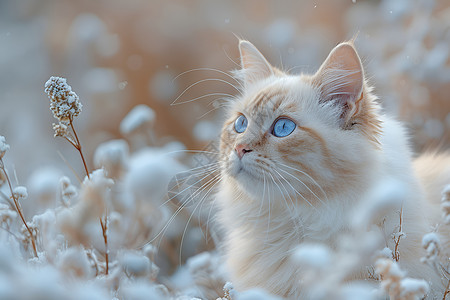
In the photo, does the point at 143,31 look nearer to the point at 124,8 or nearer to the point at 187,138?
the point at 124,8

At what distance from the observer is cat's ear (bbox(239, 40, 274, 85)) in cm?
135

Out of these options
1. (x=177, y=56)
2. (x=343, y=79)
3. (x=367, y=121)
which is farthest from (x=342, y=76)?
(x=177, y=56)

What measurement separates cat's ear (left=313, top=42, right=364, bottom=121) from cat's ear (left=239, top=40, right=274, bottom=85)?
0.25 metres

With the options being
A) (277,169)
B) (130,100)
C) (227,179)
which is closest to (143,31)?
(130,100)

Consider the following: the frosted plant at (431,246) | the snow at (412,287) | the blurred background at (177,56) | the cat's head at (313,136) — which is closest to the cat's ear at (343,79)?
the cat's head at (313,136)

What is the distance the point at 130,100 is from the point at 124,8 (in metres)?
1.02

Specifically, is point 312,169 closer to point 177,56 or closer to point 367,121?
point 367,121

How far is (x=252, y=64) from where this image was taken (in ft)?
4.53

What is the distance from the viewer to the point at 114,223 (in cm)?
110

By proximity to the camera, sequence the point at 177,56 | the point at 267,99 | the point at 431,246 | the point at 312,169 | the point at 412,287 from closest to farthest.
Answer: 1. the point at 412,287
2. the point at 431,246
3. the point at 312,169
4. the point at 267,99
5. the point at 177,56

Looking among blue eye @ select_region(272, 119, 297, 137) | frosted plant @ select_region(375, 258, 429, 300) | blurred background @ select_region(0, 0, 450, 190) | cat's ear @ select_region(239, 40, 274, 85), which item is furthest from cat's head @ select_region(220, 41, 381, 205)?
blurred background @ select_region(0, 0, 450, 190)

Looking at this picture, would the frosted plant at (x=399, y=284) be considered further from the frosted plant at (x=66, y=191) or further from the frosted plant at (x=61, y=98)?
the frosted plant at (x=66, y=191)

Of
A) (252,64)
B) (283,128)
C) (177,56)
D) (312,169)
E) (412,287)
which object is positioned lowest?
(412,287)

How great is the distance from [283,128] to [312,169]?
126 millimetres
